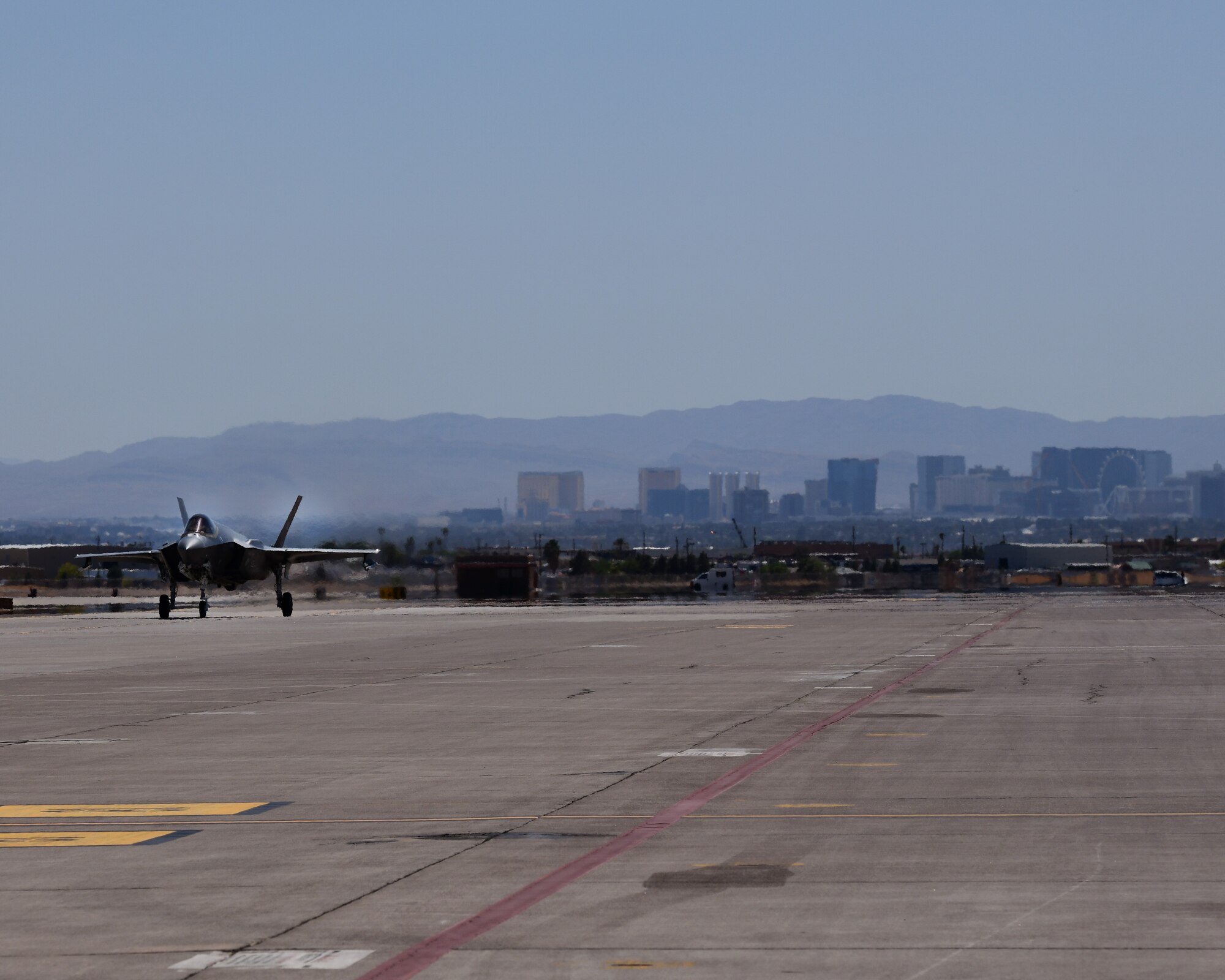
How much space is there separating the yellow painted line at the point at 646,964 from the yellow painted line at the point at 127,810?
6.48 meters

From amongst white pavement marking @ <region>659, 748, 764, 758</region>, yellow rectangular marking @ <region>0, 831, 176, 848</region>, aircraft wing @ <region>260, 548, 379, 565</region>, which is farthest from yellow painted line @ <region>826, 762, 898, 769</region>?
aircraft wing @ <region>260, 548, 379, 565</region>

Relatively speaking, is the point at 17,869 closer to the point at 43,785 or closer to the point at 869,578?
the point at 43,785

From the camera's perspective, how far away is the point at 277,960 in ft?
30.6

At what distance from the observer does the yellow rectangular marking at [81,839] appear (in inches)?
527

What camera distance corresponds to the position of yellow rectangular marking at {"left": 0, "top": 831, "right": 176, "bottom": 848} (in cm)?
1338

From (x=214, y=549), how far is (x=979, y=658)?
3714 cm

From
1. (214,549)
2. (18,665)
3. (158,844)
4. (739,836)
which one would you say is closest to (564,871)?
(739,836)

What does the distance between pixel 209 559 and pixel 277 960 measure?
5719 centimetres

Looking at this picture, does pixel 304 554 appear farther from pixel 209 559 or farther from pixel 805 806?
pixel 805 806

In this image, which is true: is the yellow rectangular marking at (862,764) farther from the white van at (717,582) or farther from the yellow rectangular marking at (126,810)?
the white van at (717,582)

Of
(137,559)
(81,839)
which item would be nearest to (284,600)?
(137,559)

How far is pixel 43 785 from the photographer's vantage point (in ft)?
56.1

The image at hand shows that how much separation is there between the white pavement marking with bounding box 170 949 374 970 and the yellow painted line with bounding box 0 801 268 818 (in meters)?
→ 5.41

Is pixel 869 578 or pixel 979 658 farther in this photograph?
pixel 869 578
